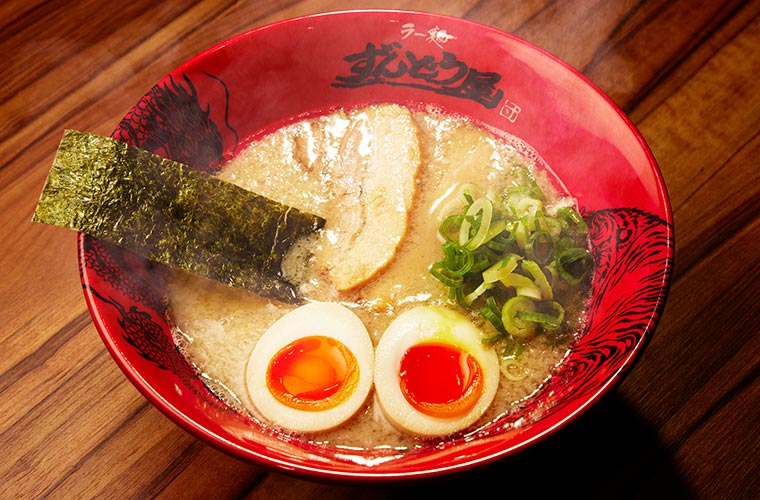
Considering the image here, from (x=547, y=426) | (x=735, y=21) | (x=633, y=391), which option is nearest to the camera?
(x=547, y=426)

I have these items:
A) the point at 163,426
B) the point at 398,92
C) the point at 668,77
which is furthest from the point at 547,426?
the point at 668,77

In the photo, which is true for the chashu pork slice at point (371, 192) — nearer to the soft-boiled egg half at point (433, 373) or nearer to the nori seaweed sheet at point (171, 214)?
the nori seaweed sheet at point (171, 214)

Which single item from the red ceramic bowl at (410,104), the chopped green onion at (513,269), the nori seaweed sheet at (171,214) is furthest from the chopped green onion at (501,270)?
the nori seaweed sheet at (171,214)

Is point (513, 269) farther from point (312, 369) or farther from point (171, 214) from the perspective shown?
point (171, 214)

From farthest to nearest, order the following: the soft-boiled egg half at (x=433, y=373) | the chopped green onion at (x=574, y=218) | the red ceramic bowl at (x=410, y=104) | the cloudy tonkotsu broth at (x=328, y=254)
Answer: the chopped green onion at (x=574, y=218) → the cloudy tonkotsu broth at (x=328, y=254) → the soft-boiled egg half at (x=433, y=373) → the red ceramic bowl at (x=410, y=104)

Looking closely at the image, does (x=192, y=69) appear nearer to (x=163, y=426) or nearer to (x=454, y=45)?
(x=454, y=45)
